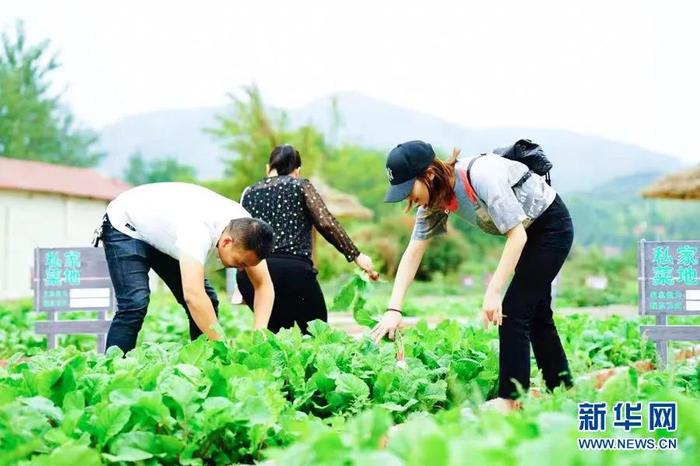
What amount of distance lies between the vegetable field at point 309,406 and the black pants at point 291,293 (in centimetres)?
30

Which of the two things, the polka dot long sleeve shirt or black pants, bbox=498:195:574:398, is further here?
the polka dot long sleeve shirt

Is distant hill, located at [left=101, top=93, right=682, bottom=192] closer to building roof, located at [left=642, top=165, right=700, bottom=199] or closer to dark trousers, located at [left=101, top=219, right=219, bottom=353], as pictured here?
building roof, located at [left=642, top=165, right=700, bottom=199]

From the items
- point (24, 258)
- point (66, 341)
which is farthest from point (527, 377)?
point (24, 258)

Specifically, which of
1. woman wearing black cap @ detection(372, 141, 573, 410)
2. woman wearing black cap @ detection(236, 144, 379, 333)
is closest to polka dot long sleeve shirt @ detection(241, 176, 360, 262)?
woman wearing black cap @ detection(236, 144, 379, 333)

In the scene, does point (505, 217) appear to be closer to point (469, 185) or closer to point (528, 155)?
point (469, 185)

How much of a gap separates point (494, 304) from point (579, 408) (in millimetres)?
988

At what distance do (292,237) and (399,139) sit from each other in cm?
11840

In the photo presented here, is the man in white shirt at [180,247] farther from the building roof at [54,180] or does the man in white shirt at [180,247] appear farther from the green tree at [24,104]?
the green tree at [24,104]

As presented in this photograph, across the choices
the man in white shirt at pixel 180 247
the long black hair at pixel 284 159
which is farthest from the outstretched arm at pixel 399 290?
the long black hair at pixel 284 159

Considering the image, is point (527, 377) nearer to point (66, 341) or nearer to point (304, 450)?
point (304, 450)

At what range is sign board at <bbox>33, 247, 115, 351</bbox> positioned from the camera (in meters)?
5.95

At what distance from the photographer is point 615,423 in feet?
7.29

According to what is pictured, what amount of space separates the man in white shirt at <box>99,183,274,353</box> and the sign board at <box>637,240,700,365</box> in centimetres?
217

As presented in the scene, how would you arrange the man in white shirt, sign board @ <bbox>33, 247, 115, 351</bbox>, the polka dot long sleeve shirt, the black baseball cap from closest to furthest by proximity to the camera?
the black baseball cap
the man in white shirt
the polka dot long sleeve shirt
sign board @ <bbox>33, 247, 115, 351</bbox>
